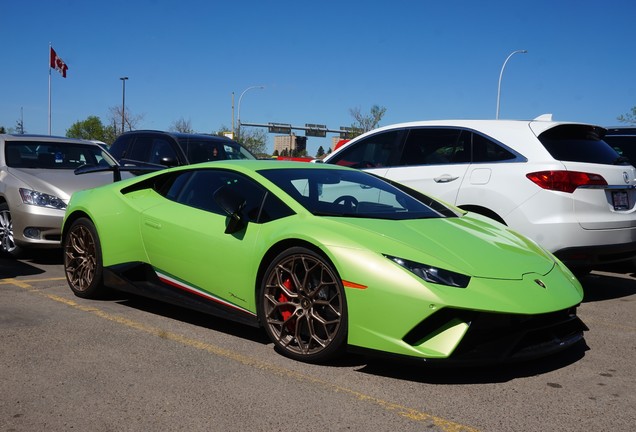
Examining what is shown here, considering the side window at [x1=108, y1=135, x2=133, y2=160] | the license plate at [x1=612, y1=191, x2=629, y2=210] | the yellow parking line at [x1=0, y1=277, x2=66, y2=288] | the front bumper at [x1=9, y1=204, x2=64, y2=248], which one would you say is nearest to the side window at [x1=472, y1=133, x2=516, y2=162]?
the license plate at [x1=612, y1=191, x2=629, y2=210]

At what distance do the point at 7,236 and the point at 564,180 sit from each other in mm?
6122

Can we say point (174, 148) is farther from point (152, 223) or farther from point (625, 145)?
point (625, 145)

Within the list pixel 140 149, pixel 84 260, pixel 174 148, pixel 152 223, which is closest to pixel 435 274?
pixel 152 223

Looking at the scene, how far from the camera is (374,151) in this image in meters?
7.84

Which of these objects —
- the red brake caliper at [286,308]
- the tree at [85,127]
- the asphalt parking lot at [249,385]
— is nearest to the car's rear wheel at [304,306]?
the red brake caliper at [286,308]

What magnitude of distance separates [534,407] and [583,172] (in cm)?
310

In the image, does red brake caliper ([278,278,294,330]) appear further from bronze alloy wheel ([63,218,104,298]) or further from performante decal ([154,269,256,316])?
bronze alloy wheel ([63,218,104,298])

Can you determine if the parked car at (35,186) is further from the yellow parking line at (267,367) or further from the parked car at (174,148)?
the parked car at (174,148)

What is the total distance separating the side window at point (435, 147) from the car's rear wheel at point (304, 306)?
313 centimetres

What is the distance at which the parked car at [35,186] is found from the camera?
7719mm

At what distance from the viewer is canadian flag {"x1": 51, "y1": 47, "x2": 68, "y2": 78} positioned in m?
45.9

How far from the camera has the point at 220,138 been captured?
11539 millimetres

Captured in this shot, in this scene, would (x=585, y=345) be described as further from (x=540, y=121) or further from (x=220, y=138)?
(x=220, y=138)

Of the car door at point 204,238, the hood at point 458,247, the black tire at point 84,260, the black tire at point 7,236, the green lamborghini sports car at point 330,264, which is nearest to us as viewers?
the green lamborghini sports car at point 330,264
